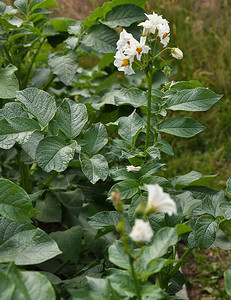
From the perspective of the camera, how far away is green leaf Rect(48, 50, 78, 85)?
144 centimetres

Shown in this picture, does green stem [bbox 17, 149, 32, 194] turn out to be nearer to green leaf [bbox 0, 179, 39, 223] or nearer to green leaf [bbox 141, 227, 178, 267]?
green leaf [bbox 0, 179, 39, 223]

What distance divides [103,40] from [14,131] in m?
0.53

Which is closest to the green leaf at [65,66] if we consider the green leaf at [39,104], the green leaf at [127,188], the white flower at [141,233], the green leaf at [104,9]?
the green leaf at [104,9]

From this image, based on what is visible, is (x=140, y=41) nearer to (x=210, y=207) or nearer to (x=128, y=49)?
(x=128, y=49)

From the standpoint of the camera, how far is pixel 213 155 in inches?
109

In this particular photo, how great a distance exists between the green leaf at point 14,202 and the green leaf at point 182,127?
0.42m

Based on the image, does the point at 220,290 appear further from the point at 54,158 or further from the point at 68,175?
the point at 54,158

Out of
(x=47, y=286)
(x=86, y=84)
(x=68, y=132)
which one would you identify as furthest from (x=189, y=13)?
(x=47, y=286)

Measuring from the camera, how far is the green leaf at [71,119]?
110 centimetres

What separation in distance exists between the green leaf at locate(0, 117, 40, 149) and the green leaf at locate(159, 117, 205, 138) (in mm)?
357

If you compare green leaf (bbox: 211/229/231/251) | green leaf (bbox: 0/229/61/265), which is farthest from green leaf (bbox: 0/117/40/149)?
green leaf (bbox: 211/229/231/251)

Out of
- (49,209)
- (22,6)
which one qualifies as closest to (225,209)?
(49,209)

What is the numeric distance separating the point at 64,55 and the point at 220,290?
46.6 inches

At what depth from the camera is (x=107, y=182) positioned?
4.90 feet
